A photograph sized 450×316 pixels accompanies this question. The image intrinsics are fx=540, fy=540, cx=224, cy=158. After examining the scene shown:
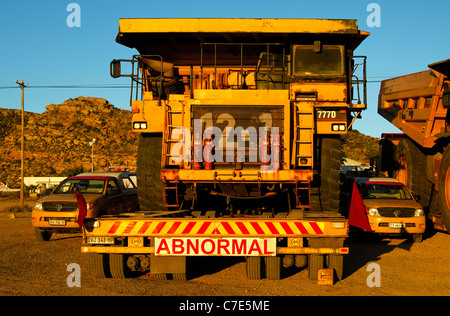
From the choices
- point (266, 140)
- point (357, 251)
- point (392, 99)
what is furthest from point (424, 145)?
point (266, 140)

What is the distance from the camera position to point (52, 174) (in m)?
61.2

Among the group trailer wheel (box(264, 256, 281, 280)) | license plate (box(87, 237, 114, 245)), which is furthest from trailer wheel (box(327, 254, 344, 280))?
license plate (box(87, 237, 114, 245))

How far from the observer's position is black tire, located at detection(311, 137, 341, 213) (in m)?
9.48

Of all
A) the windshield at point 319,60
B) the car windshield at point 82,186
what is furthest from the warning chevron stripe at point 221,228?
the car windshield at point 82,186

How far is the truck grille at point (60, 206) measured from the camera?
43.3ft

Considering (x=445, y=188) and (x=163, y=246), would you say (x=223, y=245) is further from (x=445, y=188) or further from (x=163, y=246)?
(x=445, y=188)

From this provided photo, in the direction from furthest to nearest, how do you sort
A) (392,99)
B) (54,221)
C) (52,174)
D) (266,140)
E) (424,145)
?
(52,174), (392,99), (424,145), (54,221), (266,140)

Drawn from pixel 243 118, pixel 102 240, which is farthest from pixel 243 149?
pixel 102 240

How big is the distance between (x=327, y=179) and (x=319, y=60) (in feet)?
7.07

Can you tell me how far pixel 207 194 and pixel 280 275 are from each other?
2.47m

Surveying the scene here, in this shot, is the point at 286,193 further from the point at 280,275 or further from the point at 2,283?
the point at 2,283

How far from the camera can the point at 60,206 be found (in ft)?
43.5

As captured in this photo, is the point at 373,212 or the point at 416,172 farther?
the point at 416,172

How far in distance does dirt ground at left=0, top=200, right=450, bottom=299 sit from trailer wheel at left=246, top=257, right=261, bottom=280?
11 cm
